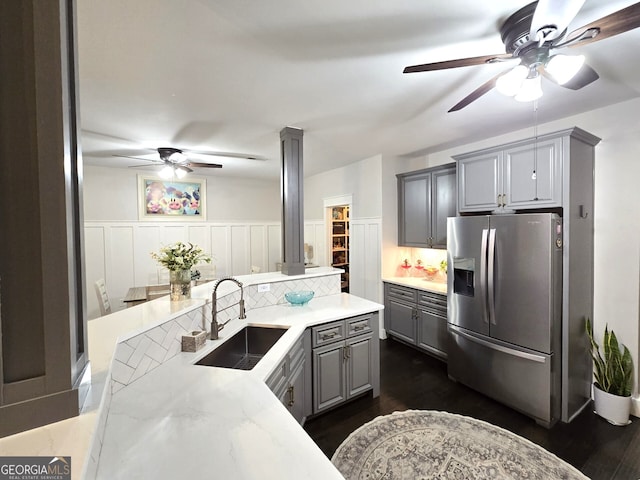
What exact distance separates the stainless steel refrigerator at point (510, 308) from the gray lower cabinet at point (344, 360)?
3.22ft

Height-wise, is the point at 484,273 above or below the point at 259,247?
below

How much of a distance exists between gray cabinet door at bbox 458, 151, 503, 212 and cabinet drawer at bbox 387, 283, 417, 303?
1252mm

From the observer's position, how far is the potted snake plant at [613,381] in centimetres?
222

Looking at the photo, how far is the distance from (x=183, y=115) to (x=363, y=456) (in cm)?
319

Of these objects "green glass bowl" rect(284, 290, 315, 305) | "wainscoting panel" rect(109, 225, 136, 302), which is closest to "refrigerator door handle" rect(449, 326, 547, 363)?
"green glass bowl" rect(284, 290, 315, 305)

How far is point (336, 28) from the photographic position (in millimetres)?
1501

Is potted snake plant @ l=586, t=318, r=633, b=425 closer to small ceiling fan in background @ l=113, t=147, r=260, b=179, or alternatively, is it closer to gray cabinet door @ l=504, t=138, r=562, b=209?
gray cabinet door @ l=504, t=138, r=562, b=209

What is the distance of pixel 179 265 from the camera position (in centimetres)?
189

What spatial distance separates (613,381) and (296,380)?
2589mm

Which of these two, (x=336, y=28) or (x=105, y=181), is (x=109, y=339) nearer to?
(x=336, y=28)

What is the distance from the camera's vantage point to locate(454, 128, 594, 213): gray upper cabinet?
89.3 inches

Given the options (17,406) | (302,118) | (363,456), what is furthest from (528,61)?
(363,456)

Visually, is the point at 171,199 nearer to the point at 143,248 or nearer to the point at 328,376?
the point at 143,248

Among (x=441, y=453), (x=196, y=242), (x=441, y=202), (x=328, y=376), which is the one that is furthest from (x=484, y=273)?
(x=196, y=242)
